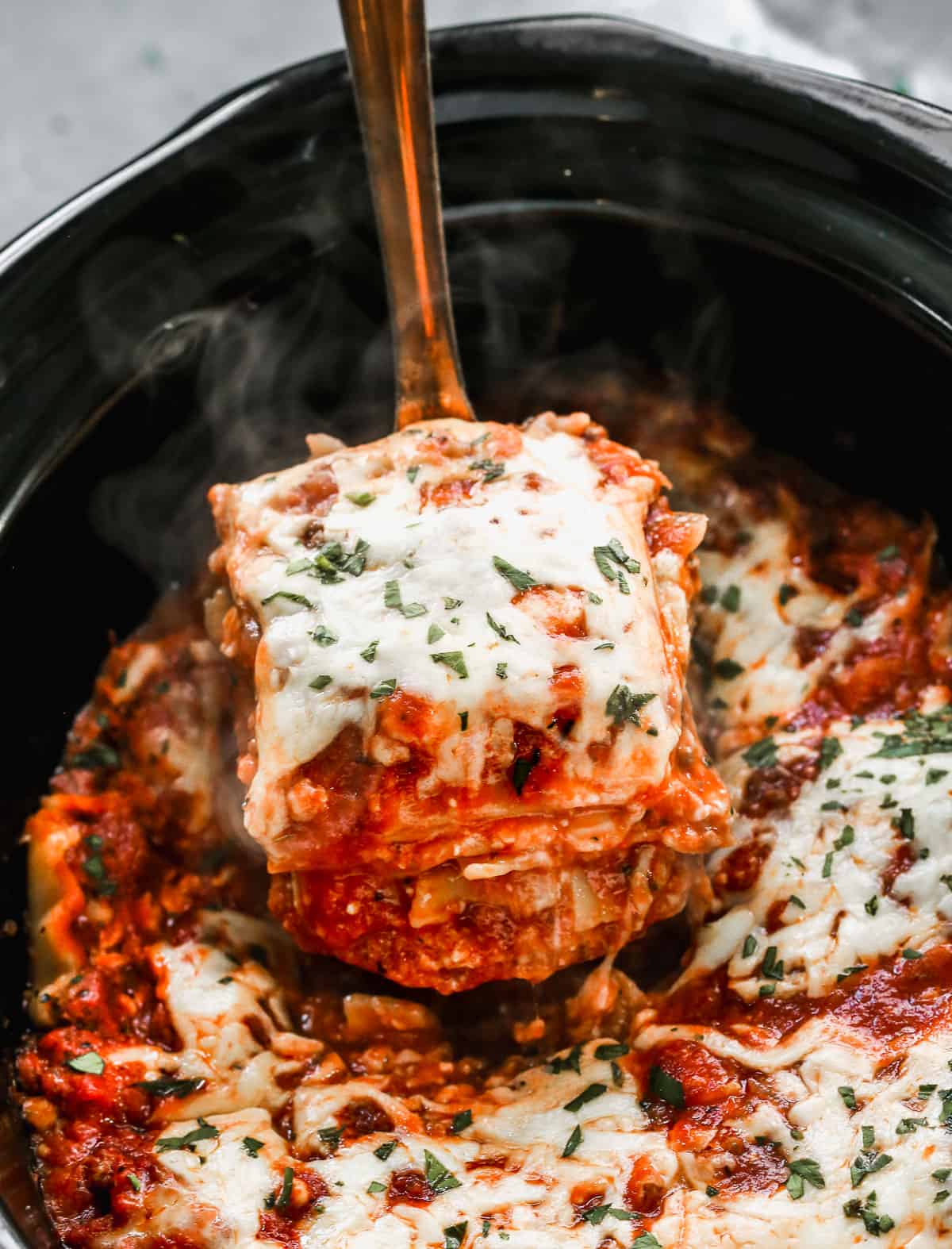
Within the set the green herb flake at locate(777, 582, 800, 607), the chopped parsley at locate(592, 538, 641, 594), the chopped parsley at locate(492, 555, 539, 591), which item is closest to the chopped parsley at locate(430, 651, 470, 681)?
the chopped parsley at locate(492, 555, 539, 591)

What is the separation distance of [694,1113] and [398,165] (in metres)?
1.50

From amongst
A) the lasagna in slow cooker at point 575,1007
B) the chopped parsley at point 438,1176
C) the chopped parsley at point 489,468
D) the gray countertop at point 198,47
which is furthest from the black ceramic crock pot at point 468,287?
the gray countertop at point 198,47

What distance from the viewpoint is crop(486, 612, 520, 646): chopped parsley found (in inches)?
66.2

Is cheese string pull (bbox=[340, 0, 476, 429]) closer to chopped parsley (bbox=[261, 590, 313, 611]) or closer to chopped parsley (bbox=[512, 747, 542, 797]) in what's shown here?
chopped parsley (bbox=[261, 590, 313, 611])

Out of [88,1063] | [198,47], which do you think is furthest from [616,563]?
[198,47]

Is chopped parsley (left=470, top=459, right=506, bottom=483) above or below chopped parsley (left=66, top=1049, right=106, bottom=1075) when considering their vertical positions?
above

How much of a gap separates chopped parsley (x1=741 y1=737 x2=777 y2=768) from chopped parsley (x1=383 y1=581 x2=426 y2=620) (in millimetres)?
695

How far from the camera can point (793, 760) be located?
6.79ft

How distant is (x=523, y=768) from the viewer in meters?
1.69

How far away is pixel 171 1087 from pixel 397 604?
785mm

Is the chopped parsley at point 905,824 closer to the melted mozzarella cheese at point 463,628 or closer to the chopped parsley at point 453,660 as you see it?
the melted mozzarella cheese at point 463,628

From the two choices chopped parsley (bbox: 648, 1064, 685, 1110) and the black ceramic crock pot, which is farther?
the black ceramic crock pot

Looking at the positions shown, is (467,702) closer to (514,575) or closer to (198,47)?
(514,575)

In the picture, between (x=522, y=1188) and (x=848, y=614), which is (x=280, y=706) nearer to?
(x=522, y=1188)
